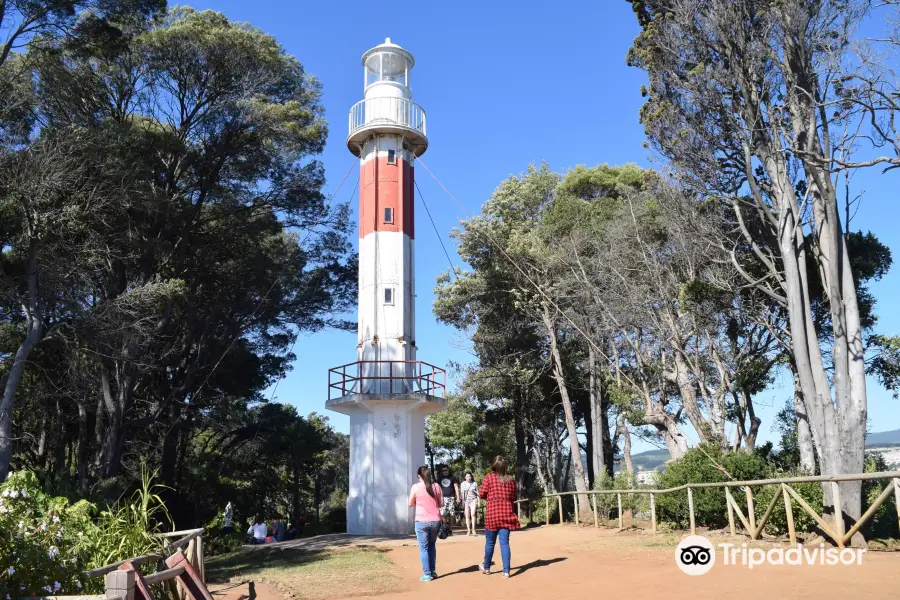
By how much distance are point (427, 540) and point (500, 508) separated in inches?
43.9

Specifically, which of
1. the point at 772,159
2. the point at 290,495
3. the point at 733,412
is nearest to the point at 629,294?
the point at 733,412

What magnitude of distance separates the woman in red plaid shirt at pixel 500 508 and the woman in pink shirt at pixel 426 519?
0.68 m

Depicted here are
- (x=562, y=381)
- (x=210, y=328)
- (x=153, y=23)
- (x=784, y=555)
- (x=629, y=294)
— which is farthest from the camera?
(x=562, y=381)

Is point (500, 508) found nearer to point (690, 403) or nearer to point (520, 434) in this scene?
point (690, 403)

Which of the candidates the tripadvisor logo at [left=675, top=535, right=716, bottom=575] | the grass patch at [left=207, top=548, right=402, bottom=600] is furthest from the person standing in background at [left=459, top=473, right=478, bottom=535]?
the tripadvisor logo at [left=675, top=535, right=716, bottom=575]

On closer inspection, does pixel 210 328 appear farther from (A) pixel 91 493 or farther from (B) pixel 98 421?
(A) pixel 91 493

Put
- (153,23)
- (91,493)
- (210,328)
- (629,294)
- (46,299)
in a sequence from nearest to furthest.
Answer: (91,493) < (46,299) < (153,23) < (629,294) < (210,328)

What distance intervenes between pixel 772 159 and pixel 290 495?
32426 mm

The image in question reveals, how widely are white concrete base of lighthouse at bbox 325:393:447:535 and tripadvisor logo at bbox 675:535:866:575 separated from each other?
9.98 metres

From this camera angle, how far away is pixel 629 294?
68.4 ft

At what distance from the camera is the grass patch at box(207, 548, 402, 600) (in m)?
9.06

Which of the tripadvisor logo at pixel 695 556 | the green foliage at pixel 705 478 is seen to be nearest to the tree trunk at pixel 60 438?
the green foliage at pixel 705 478

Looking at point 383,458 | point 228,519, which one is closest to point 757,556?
point 383,458

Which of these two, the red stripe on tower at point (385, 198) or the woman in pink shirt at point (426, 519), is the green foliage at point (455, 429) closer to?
the red stripe on tower at point (385, 198)
